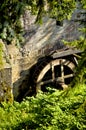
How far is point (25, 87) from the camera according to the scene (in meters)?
13.8

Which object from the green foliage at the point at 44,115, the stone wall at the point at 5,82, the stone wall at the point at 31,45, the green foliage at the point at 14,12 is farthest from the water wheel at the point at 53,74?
the green foliage at the point at 14,12

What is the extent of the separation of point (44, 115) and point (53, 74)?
21.9 feet

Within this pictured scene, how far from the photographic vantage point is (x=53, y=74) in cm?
1393

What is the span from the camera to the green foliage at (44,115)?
6.78m

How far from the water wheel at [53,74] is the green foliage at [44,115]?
4813 mm

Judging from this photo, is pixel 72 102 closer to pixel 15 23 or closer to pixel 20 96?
pixel 15 23

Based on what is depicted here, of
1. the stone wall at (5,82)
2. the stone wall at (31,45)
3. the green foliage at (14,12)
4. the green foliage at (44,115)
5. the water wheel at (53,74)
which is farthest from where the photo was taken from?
the water wheel at (53,74)

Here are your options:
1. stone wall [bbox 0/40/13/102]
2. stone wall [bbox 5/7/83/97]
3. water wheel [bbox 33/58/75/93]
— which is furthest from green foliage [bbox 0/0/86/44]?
water wheel [bbox 33/58/75/93]

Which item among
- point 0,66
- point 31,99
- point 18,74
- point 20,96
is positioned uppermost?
point 0,66

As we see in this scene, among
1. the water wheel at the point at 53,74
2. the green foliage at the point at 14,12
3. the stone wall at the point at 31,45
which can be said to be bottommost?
the water wheel at the point at 53,74

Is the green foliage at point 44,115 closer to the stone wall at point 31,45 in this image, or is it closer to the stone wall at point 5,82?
the stone wall at point 5,82

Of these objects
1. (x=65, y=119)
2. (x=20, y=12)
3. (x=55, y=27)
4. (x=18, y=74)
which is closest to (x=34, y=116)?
(x=65, y=119)

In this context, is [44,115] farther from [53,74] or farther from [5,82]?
[53,74]

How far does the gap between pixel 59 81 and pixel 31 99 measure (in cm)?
544
